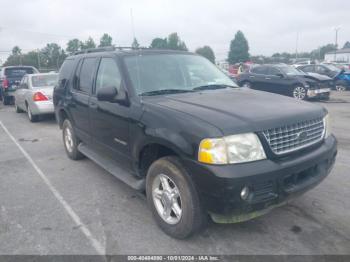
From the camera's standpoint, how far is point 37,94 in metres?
9.39

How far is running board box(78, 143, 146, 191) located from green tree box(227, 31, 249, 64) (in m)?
87.8

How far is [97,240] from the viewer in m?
3.24

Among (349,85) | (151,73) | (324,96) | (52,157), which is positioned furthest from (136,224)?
(349,85)

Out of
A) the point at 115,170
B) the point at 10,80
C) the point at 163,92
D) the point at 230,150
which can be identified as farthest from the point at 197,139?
the point at 10,80

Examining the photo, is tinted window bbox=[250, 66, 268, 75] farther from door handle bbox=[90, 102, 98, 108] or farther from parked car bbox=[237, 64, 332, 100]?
door handle bbox=[90, 102, 98, 108]

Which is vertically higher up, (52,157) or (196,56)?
(196,56)

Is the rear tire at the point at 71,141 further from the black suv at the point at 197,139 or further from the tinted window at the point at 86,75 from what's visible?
the black suv at the point at 197,139

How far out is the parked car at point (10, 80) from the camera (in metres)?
14.5

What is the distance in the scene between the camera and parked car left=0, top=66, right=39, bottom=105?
1445cm

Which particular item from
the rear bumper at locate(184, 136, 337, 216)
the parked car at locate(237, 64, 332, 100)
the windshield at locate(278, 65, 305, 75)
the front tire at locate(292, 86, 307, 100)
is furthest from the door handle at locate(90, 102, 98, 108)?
the windshield at locate(278, 65, 305, 75)

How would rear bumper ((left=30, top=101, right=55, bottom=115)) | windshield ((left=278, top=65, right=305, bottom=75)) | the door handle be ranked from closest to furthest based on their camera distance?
1. the door handle
2. rear bumper ((left=30, top=101, right=55, bottom=115))
3. windshield ((left=278, top=65, right=305, bottom=75))

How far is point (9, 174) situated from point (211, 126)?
13.4 feet

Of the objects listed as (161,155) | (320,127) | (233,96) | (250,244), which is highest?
(233,96)

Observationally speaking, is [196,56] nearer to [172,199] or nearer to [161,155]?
[161,155]
